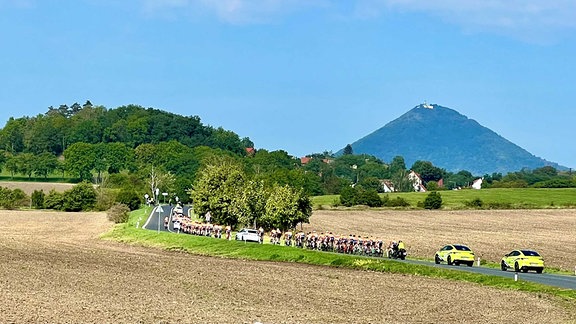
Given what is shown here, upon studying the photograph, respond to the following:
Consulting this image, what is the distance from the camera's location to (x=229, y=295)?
34156 mm

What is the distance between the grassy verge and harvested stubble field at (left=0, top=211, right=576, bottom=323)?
5.49ft

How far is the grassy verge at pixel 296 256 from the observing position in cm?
4206

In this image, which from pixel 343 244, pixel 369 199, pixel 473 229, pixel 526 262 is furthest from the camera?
pixel 369 199

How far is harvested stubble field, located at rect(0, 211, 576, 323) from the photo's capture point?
91.0ft

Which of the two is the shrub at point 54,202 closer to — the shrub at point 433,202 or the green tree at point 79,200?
the green tree at point 79,200

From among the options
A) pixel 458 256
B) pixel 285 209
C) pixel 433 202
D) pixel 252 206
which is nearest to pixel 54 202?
pixel 433 202

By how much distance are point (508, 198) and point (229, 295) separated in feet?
450

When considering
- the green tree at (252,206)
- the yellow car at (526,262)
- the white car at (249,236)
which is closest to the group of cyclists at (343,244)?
the white car at (249,236)

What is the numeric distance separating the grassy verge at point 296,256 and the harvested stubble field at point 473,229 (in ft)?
37.6

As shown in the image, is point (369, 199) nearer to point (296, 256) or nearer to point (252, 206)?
point (252, 206)

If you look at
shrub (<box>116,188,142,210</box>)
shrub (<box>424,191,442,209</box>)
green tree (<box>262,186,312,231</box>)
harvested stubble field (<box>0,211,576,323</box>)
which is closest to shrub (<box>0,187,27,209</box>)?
shrub (<box>116,188,142,210</box>)

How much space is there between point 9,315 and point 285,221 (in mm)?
63899

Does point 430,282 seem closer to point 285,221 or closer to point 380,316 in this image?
point 380,316

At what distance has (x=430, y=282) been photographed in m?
A: 43.6
